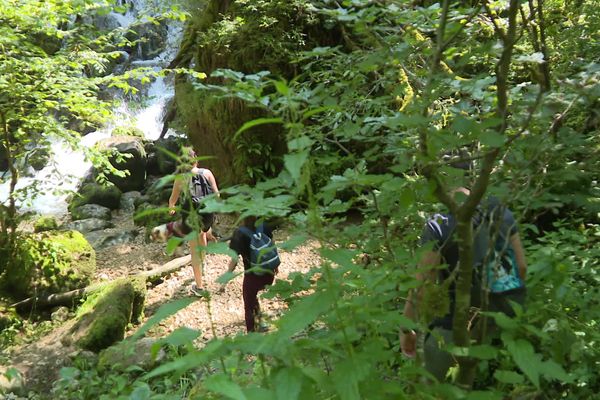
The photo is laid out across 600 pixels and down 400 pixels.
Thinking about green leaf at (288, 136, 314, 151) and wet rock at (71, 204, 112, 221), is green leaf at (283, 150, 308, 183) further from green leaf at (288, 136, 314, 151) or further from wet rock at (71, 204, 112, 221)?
wet rock at (71, 204, 112, 221)

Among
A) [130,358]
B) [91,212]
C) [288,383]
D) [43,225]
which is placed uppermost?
[288,383]

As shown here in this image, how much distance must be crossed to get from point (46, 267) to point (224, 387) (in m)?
6.55

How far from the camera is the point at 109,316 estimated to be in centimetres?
535

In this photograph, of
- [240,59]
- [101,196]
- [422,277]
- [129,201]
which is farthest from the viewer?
[129,201]

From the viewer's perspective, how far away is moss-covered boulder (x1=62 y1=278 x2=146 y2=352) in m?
5.21

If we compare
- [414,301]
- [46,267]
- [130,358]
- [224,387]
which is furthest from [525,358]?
[46,267]

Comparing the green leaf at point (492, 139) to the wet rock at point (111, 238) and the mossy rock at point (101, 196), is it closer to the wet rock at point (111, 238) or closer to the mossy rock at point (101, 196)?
the wet rock at point (111, 238)

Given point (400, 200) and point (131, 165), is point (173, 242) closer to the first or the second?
point (400, 200)

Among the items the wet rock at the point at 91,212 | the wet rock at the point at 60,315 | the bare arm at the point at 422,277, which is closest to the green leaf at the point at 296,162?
the bare arm at the point at 422,277

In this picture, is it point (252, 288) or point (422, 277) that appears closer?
point (422, 277)

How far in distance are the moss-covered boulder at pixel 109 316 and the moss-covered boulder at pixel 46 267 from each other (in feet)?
2.95

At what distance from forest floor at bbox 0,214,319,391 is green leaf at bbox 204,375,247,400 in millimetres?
2812

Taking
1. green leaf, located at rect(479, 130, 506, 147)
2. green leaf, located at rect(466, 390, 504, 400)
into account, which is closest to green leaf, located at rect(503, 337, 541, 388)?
green leaf, located at rect(466, 390, 504, 400)

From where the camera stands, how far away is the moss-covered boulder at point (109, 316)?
521 cm
